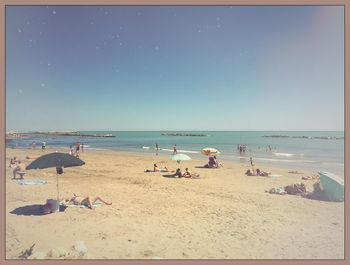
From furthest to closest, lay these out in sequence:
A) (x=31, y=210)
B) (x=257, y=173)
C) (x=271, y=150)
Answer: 1. (x=271, y=150)
2. (x=257, y=173)
3. (x=31, y=210)

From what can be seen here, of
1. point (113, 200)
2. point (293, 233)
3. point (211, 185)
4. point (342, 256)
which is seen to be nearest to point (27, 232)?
point (113, 200)

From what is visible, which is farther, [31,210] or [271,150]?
[271,150]

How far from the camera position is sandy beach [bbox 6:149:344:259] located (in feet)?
23.0

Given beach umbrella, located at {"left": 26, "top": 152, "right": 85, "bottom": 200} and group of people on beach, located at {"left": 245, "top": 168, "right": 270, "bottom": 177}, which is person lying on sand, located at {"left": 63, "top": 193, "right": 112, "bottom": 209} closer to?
beach umbrella, located at {"left": 26, "top": 152, "right": 85, "bottom": 200}

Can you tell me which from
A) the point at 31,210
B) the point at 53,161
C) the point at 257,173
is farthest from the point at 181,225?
the point at 257,173

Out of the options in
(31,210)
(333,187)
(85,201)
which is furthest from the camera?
(333,187)

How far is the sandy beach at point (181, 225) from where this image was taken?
702cm

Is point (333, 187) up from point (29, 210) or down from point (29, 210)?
up

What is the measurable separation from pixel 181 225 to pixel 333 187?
650 centimetres

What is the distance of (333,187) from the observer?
11367 millimetres

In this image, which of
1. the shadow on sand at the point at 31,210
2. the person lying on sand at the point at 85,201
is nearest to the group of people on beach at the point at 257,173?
the person lying on sand at the point at 85,201

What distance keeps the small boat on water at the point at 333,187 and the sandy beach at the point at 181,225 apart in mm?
343

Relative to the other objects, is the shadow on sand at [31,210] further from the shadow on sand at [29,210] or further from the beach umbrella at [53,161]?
the beach umbrella at [53,161]

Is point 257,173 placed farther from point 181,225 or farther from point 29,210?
point 29,210
